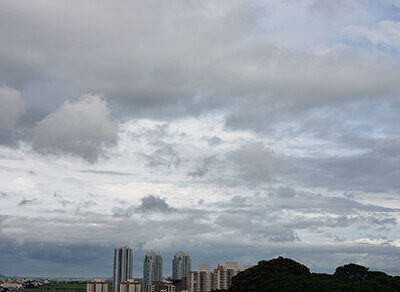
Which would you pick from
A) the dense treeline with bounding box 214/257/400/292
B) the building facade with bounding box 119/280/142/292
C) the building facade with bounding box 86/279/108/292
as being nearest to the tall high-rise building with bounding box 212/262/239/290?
the building facade with bounding box 119/280/142/292

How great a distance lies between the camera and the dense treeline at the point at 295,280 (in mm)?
69562

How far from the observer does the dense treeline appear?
A: 6956cm

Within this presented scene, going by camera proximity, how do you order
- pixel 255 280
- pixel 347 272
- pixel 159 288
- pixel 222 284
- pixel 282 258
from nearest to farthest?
pixel 255 280 → pixel 282 258 → pixel 347 272 → pixel 222 284 → pixel 159 288

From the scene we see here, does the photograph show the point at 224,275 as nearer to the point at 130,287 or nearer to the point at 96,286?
the point at 130,287

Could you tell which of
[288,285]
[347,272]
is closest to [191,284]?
[347,272]

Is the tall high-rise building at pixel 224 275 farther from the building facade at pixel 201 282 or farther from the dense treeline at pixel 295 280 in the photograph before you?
the dense treeline at pixel 295 280

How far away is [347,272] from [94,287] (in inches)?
4410

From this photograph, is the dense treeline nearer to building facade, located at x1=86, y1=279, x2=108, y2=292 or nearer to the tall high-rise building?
the tall high-rise building

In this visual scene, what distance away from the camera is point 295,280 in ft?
238

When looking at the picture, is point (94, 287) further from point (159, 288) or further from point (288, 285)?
point (288, 285)

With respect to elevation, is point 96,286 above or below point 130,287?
below

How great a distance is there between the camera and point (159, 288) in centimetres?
18825

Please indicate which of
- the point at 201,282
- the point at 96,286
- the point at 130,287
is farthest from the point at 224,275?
the point at 96,286

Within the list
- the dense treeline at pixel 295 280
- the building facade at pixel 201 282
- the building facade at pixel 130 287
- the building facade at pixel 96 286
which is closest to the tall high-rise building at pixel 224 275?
the building facade at pixel 201 282
